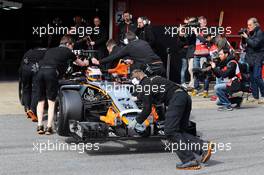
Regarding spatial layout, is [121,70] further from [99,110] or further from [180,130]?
[180,130]

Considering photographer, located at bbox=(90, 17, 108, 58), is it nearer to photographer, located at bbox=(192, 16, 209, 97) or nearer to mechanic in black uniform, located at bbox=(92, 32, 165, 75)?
photographer, located at bbox=(192, 16, 209, 97)

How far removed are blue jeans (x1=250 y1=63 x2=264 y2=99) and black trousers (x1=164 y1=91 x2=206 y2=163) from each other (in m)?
6.37

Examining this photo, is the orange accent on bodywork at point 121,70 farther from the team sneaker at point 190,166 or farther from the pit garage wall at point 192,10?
the pit garage wall at point 192,10

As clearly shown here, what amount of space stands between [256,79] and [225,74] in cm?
148

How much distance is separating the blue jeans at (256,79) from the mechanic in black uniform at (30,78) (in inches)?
208

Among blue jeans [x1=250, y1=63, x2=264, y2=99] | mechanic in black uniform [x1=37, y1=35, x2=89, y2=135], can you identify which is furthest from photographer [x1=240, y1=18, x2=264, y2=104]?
mechanic in black uniform [x1=37, y1=35, x2=89, y2=135]

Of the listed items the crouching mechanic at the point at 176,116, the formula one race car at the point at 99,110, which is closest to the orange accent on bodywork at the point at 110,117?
the formula one race car at the point at 99,110

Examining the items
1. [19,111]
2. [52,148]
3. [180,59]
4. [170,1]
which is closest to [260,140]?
[52,148]

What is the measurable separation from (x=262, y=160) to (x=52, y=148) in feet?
11.0

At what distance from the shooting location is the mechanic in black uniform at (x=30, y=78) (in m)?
13.0

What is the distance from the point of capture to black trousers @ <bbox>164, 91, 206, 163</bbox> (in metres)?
9.23

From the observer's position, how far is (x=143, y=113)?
9.59 m

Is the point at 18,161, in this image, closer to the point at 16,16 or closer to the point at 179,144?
the point at 179,144

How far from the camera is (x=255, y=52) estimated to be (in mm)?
15578
